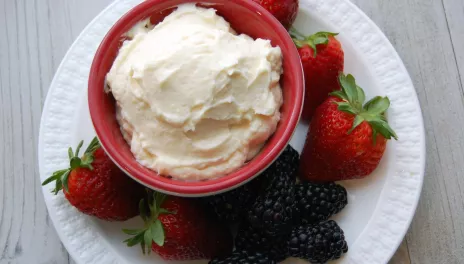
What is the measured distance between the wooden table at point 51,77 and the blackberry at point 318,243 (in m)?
0.30

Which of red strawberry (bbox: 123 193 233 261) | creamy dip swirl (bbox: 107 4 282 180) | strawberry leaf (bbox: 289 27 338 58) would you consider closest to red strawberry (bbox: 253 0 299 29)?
strawberry leaf (bbox: 289 27 338 58)

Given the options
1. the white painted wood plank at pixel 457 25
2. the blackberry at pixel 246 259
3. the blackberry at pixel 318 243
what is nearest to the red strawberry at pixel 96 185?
the blackberry at pixel 246 259

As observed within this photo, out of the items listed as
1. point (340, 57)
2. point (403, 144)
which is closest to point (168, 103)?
point (340, 57)

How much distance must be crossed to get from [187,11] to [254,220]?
0.53 m

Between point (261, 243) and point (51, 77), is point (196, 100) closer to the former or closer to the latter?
point (261, 243)

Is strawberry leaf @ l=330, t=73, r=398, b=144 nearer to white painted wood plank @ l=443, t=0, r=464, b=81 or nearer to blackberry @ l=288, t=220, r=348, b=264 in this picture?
blackberry @ l=288, t=220, r=348, b=264

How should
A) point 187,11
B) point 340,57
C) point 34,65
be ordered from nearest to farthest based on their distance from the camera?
point 187,11, point 340,57, point 34,65

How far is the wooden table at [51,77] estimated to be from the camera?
63.3 inches

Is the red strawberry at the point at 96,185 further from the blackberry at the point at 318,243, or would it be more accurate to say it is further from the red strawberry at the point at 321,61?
the red strawberry at the point at 321,61

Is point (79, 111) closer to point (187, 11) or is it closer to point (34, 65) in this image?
point (34, 65)

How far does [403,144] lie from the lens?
1.45 m

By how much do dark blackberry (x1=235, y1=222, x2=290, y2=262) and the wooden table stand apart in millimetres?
401

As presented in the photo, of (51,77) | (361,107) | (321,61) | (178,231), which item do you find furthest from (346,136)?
(51,77)

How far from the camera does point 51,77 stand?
172 cm
